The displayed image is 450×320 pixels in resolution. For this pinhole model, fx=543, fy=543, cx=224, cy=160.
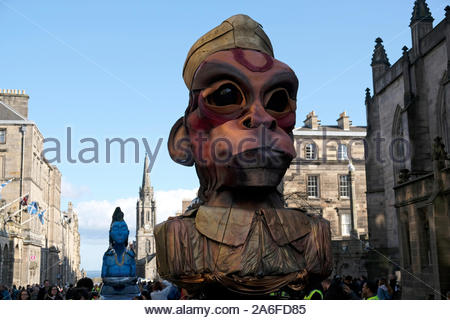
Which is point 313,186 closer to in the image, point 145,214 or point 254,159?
point 254,159

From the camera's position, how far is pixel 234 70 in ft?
15.0

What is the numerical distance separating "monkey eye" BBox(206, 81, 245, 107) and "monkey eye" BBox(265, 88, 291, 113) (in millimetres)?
277

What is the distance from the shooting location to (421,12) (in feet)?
86.3

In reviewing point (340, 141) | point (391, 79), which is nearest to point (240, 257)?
point (391, 79)

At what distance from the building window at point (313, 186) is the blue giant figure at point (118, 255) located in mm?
34264

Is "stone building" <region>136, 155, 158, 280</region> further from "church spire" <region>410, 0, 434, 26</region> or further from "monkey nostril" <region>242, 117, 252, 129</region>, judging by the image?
"monkey nostril" <region>242, 117, 252, 129</region>

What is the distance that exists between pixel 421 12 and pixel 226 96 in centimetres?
2453

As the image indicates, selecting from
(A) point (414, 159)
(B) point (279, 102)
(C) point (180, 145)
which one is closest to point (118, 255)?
(C) point (180, 145)

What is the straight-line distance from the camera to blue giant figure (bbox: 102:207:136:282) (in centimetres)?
1152

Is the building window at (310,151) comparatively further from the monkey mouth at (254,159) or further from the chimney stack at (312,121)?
the monkey mouth at (254,159)

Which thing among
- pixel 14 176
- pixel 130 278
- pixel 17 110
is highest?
pixel 17 110

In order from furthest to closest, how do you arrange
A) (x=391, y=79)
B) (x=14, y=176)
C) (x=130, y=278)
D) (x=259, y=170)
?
(x=14, y=176) < (x=391, y=79) < (x=130, y=278) < (x=259, y=170)
